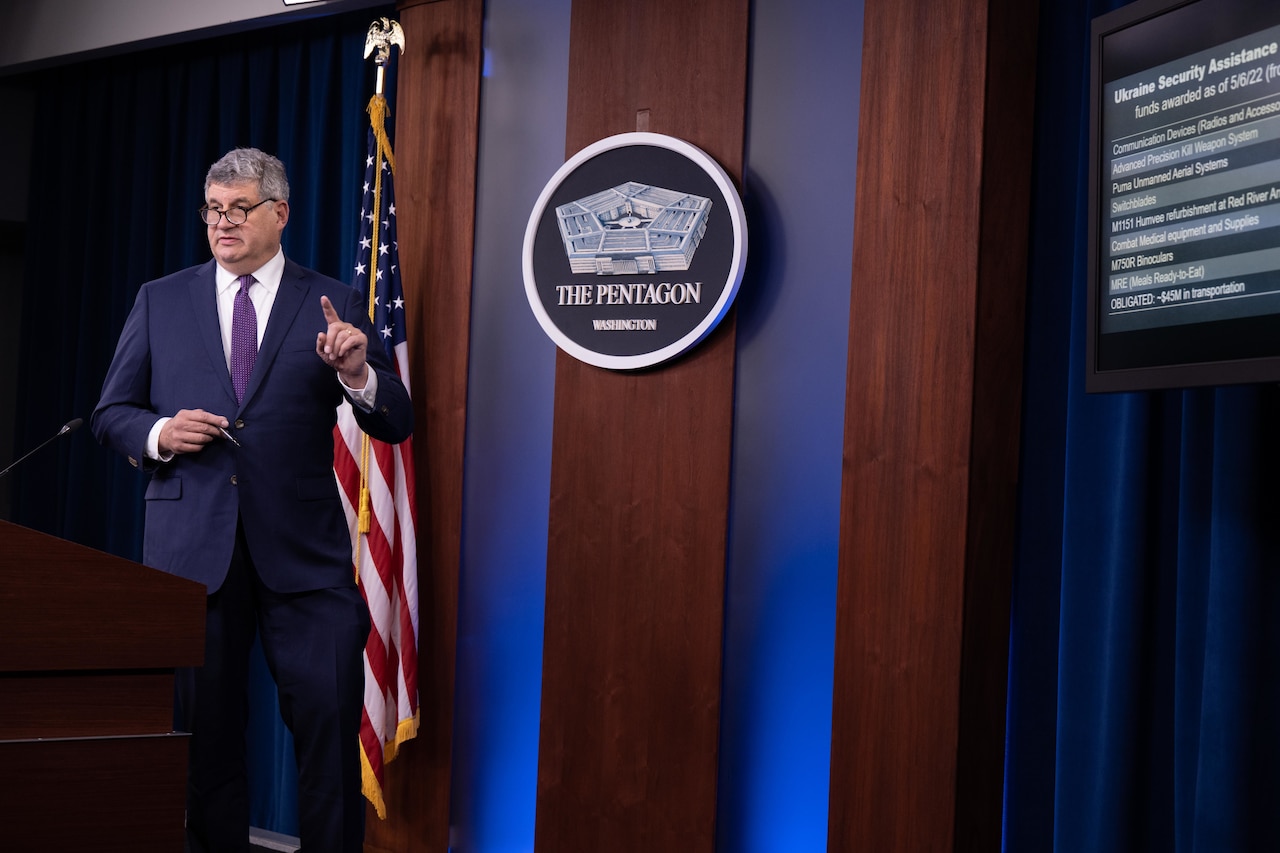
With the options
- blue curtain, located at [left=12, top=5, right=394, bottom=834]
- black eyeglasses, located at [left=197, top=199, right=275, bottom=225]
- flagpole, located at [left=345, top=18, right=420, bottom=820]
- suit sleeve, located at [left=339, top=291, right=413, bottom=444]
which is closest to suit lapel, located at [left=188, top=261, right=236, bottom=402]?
black eyeglasses, located at [left=197, top=199, right=275, bottom=225]

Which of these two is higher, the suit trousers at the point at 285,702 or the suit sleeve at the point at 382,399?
the suit sleeve at the point at 382,399

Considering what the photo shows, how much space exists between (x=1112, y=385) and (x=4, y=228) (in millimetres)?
4951

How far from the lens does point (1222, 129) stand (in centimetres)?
202

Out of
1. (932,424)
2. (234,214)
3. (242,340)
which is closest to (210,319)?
(242,340)

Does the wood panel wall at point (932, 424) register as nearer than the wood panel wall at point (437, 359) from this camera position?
Yes

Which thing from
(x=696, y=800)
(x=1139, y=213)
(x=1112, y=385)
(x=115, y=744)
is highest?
(x=1139, y=213)

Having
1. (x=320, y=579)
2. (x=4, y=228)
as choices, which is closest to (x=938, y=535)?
(x=320, y=579)

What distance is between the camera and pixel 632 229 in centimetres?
304

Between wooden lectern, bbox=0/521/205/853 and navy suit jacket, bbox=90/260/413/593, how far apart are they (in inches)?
30.3

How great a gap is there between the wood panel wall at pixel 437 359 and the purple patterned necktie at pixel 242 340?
77 cm

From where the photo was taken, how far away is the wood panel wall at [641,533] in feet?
9.48

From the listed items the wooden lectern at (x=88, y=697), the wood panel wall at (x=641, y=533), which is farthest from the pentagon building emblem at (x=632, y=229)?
the wooden lectern at (x=88, y=697)

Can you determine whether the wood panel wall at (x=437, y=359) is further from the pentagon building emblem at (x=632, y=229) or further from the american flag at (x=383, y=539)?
the pentagon building emblem at (x=632, y=229)

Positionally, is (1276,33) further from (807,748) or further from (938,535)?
(807,748)
